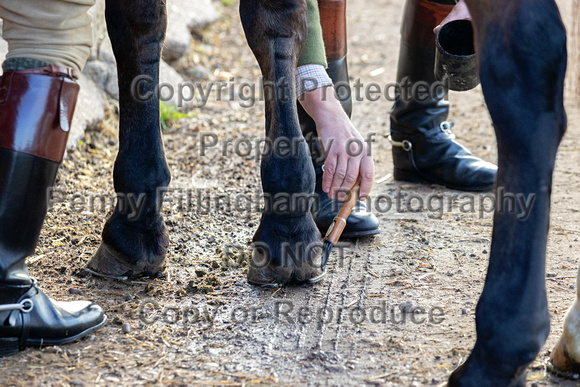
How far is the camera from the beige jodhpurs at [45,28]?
4.89ft

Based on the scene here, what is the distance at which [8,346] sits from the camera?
153 centimetres

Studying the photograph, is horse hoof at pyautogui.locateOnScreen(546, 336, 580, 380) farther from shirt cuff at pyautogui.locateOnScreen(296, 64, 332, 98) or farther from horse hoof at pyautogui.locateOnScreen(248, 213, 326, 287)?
shirt cuff at pyautogui.locateOnScreen(296, 64, 332, 98)

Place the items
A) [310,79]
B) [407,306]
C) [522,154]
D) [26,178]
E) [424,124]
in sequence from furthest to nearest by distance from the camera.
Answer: [424,124] < [310,79] < [407,306] < [26,178] < [522,154]

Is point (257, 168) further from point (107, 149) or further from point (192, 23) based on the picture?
point (192, 23)

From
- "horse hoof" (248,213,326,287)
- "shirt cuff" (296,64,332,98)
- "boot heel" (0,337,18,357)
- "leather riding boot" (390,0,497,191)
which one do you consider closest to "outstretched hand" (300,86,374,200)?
"shirt cuff" (296,64,332,98)

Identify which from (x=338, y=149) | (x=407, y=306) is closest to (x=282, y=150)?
(x=338, y=149)

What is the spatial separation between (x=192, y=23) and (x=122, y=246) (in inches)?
154

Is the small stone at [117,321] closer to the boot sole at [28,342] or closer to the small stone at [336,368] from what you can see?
the boot sole at [28,342]

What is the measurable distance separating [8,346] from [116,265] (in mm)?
466

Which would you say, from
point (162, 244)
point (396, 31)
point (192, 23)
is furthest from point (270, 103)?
point (396, 31)

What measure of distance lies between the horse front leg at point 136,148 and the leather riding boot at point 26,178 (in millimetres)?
365

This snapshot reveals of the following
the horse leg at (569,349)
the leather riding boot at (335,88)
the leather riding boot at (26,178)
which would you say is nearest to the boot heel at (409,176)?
the leather riding boot at (335,88)

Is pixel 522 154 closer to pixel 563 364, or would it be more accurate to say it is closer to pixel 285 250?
pixel 563 364

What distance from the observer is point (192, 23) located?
18.0 feet
